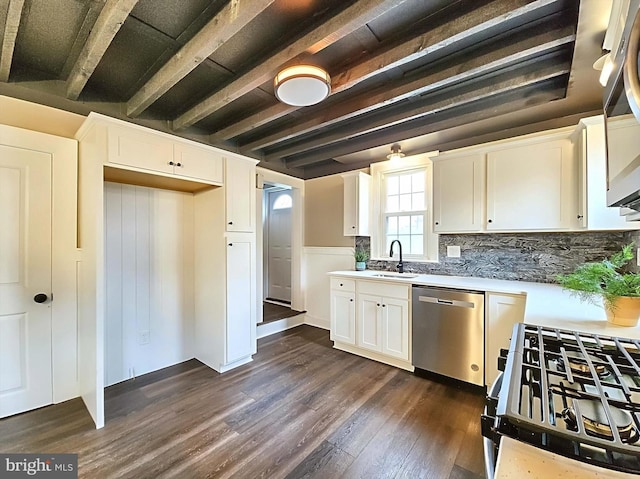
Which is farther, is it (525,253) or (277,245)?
(277,245)

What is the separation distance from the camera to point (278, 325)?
407cm

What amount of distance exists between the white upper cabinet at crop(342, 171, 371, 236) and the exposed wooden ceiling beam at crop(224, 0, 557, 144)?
5.05ft

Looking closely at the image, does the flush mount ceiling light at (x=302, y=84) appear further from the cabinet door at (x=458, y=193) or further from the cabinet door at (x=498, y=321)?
the cabinet door at (x=498, y=321)

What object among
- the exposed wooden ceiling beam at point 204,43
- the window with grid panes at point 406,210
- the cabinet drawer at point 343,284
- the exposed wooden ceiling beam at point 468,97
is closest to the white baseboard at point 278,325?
the cabinet drawer at point 343,284

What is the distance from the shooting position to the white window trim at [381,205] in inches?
129

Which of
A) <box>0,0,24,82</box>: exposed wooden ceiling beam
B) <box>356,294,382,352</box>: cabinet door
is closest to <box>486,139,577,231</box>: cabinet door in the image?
<box>356,294,382,352</box>: cabinet door

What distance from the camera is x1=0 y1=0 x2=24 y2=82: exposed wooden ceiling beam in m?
1.49

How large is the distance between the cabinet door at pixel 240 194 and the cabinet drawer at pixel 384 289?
139 cm

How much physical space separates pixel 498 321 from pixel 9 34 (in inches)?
151

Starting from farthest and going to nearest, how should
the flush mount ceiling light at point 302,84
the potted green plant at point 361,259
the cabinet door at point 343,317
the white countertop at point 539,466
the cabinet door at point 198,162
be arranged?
Answer: the potted green plant at point 361,259, the cabinet door at point 343,317, the cabinet door at point 198,162, the flush mount ceiling light at point 302,84, the white countertop at point 539,466

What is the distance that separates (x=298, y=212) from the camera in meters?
4.53

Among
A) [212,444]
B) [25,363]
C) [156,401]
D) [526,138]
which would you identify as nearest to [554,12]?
[526,138]

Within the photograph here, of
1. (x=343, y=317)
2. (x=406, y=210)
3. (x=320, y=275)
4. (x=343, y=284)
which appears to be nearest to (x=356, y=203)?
(x=406, y=210)

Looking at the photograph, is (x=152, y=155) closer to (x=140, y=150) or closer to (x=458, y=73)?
(x=140, y=150)
